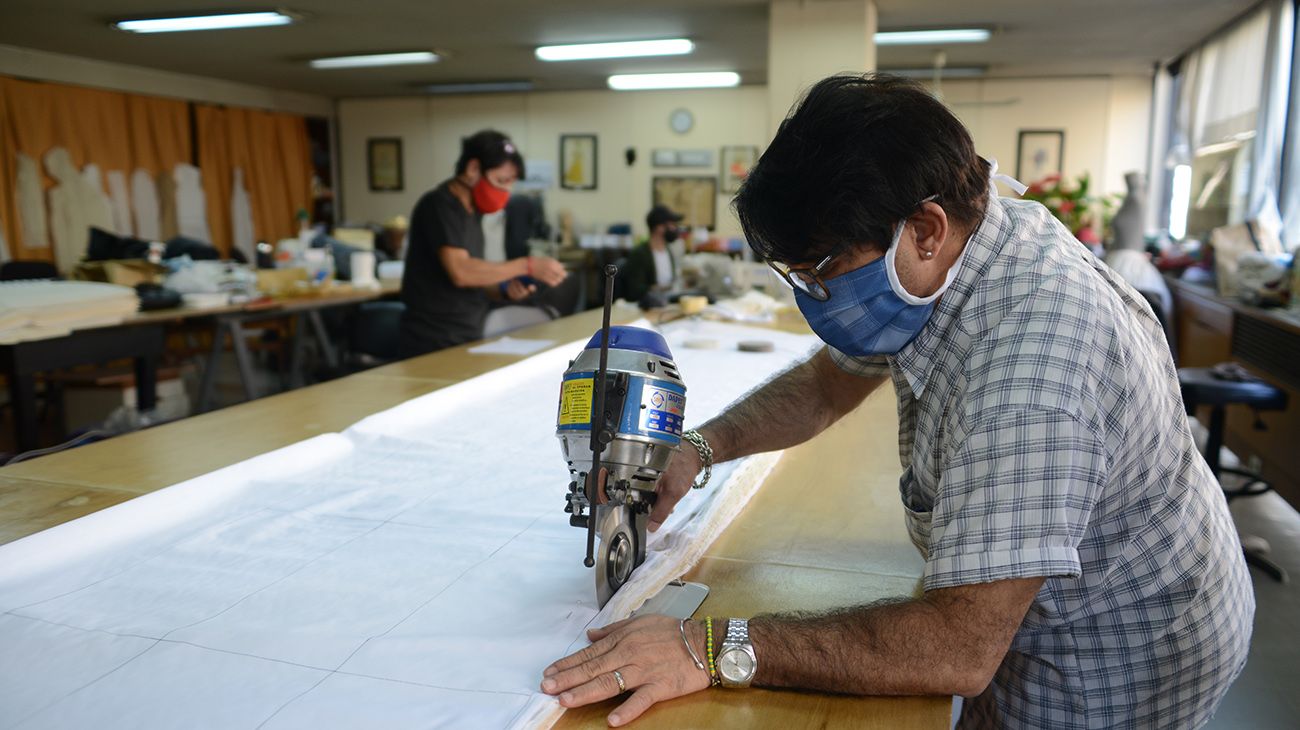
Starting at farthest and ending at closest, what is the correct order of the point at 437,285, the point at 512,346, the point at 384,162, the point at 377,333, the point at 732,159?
the point at 384,162 < the point at 732,159 < the point at 377,333 < the point at 437,285 < the point at 512,346

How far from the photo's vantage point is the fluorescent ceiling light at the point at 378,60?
8.33m

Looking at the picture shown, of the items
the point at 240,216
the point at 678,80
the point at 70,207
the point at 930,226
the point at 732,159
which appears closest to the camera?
the point at 930,226

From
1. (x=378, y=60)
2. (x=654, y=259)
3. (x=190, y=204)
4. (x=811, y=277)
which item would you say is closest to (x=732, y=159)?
→ (x=378, y=60)

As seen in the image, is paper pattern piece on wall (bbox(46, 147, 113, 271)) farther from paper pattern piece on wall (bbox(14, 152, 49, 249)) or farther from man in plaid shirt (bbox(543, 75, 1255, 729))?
man in plaid shirt (bbox(543, 75, 1255, 729))

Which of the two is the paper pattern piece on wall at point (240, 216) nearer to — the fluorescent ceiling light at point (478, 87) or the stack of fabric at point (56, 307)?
the fluorescent ceiling light at point (478, 87)

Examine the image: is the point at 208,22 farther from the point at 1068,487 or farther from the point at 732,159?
the point at 1068,487

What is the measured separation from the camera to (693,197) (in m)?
10.5

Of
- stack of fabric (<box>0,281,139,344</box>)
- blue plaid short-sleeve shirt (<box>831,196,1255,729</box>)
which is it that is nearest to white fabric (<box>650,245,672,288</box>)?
stack of fabric (<box>0,281,139,344</box>)

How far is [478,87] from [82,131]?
4118 millimetres

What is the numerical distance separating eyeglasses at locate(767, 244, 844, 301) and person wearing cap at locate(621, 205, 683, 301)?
4642 mm

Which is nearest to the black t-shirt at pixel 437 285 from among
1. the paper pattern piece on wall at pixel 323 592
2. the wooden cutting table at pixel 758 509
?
the wooden cutting table at pixel 758 509

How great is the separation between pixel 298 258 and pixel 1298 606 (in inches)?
239

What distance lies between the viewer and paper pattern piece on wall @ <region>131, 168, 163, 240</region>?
8.93m

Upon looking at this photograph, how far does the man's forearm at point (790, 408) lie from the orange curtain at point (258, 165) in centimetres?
996
